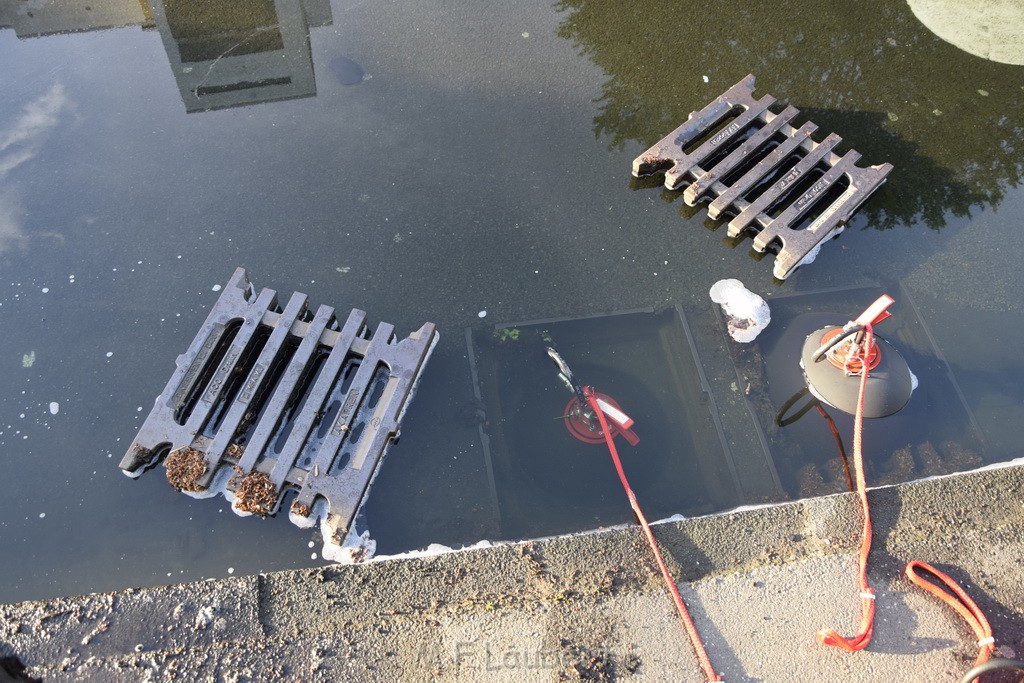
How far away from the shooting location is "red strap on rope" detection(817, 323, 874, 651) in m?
2.83

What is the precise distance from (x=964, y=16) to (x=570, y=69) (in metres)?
3.17

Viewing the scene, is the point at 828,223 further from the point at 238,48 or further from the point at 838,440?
the point at 238,48

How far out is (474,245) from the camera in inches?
162

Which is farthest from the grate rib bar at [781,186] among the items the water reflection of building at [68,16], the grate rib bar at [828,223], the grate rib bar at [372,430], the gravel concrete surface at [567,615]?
the water reflection of building at [68,16]

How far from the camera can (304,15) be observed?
201 inches

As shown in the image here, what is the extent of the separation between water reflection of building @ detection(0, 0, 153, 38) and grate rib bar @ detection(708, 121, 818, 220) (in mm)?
4448

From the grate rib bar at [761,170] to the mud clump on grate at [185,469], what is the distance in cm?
322

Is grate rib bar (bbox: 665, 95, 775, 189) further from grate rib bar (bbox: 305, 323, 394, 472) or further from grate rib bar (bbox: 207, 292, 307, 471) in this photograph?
grate rib bar (bbox: 207, 292, 307, 471)

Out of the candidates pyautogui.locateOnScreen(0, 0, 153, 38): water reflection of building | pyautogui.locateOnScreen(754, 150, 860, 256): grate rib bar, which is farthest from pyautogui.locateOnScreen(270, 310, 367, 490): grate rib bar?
pyautogui.locateOnScreen(0, 0, 153, 38): water reflection of building

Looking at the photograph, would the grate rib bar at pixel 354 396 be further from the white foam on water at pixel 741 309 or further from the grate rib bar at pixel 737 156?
the grate rib bar at pixel 737 156

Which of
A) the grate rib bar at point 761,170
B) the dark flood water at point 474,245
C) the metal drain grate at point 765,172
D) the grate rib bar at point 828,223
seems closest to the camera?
the dark flood water at point 474,245

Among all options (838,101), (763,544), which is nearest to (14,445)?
(763,544)

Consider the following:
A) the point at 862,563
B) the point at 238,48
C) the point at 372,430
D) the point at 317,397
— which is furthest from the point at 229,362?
the point at 862,563

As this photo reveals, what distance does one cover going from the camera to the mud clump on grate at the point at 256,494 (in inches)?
125
